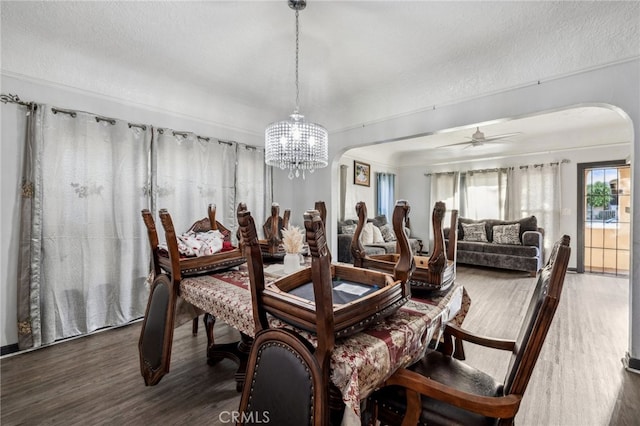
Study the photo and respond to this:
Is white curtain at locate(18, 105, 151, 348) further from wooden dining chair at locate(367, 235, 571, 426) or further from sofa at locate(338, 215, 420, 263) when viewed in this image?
sofa at locate(338, 215, 420, 263)

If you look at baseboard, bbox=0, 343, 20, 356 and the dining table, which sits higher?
the dining table

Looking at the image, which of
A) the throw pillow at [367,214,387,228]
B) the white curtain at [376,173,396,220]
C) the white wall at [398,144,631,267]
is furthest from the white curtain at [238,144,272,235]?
the white wall at [398,144,631,267]

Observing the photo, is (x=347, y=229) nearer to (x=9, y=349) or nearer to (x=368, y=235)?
(x=368, y=235)

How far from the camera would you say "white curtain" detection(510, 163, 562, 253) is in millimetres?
5477

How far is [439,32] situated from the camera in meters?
2.14

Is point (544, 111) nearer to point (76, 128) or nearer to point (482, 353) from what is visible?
point (482, 353)

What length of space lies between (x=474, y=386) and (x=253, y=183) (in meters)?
3.45

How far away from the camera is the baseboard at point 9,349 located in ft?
7.29

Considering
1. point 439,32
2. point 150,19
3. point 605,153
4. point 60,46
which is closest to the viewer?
point 150,19

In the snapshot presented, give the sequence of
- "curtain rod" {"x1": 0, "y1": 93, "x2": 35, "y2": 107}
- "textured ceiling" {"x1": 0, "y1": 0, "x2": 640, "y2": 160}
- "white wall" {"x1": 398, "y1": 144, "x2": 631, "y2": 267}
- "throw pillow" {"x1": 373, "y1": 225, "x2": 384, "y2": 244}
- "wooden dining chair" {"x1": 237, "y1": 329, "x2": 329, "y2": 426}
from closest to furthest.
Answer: "wooden dining chair" {"x1": 237, "y1": 329, "x2": 329, "y2": 426} → "textured ceiling" {"x1": 0, "y1": 0, "x2": 640, "y2": 160} → "curtain rod" {"x1": 0, "y1": 93, "x2": 35, "y2": 107} → "white wall" {"x1": 398, "y1": 144, "x2": 631, "y2": 267} → "throw pillow" {"x1": 373, "y1": 225, "x2": 384, "y2": 244}

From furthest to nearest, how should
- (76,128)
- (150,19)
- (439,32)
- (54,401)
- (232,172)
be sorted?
(232,172)
(76,128)
(439,32)
(150,19)
(54,401)

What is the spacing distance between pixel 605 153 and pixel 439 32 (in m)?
5.21

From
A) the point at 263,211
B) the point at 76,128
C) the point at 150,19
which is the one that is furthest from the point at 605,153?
the point at 76,128

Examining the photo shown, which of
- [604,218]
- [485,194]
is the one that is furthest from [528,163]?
[604,218]
